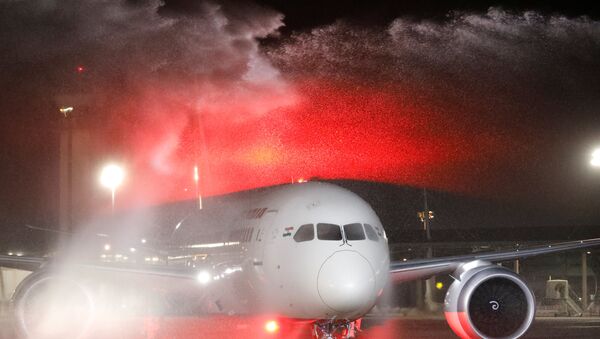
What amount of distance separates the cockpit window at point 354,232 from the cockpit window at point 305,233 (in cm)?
77

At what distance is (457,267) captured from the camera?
2281cm

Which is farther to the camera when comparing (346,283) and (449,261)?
(449,261)

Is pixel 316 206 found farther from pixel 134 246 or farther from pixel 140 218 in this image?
pixel 140 218

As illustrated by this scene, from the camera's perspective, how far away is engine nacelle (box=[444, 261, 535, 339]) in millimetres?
21188

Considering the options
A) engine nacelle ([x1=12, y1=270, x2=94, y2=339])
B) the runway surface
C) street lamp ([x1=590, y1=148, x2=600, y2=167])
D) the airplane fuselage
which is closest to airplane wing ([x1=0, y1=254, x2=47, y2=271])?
engine nacelle ([x1=12, y1=270, x2=94, y2=339])

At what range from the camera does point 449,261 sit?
22859 millimetres

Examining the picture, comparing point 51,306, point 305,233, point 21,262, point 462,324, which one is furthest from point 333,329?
point 21,262

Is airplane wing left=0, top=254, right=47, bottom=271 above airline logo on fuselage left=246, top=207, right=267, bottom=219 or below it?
below

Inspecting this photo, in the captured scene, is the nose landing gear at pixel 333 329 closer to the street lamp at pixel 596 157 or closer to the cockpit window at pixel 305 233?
the cockpit window at pixel 305 233

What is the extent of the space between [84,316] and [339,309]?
301 inches

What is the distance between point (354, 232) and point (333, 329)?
8.21 ft

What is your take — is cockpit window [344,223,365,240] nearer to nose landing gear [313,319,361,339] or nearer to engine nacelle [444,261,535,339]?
nose landing gear [313,319,361,339]

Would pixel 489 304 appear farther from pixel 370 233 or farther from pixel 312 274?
pixel 312 274

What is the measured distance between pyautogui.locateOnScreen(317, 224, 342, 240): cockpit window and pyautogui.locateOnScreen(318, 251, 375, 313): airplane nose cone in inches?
25.6
